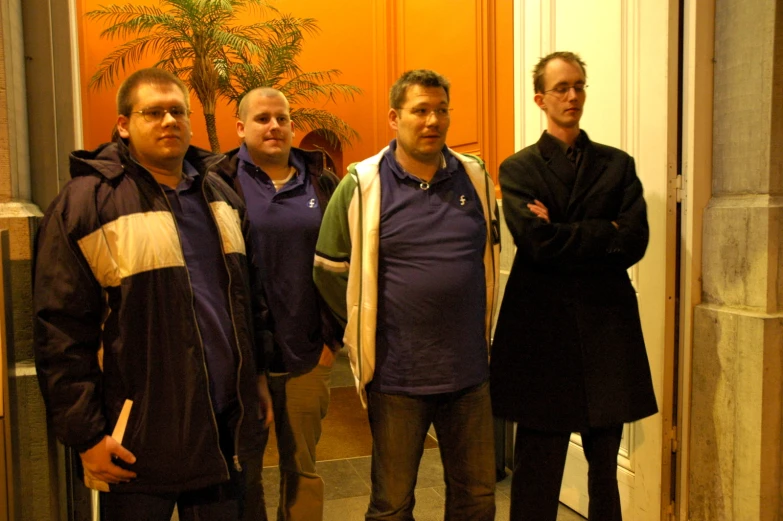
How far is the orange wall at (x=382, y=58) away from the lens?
4.54 m

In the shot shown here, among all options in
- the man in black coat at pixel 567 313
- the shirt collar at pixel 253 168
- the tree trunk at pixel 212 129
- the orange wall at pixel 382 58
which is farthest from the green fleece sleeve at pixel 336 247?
A: the tree trunk at pixel 212 129

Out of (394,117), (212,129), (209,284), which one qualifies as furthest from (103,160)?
(212,129)

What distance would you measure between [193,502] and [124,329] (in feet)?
1.64

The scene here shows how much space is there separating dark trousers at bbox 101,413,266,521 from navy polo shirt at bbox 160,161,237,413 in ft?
0.37

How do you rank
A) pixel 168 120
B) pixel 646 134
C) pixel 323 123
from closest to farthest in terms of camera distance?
pixel 168 120, pixel 646 134, pixel 323 123

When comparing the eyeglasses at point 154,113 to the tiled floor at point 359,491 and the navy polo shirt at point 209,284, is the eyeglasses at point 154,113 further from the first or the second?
the tiled floor at point 359,491

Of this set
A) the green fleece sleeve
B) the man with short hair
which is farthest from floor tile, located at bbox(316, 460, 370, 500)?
the green fleece sleeve

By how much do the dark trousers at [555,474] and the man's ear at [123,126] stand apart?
1.50 metres

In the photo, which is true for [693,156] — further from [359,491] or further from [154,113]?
[359,491]

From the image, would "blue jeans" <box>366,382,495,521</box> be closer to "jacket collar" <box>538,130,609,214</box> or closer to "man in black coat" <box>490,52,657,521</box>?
"man in black coat" <box>490,52,657,521</box>

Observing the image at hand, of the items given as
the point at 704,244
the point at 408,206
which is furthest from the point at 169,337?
the point at 704,244

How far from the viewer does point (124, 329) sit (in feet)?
5.52

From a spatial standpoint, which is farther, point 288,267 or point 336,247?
point 288,267

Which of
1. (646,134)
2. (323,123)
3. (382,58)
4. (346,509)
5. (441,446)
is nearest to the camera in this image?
(441,446)
